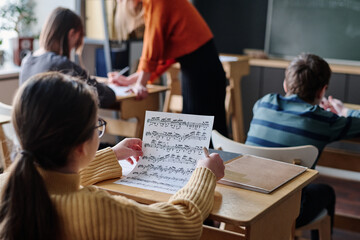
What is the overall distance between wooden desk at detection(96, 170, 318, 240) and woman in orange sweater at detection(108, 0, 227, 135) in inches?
56.6

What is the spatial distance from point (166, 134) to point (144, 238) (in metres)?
0.39

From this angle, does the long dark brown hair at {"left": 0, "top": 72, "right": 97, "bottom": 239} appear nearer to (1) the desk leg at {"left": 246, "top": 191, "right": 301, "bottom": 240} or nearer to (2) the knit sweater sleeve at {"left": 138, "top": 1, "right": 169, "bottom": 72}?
(1) the desk leg at {"left": 246, "top": 191, "right": 301, "bottom": 240}

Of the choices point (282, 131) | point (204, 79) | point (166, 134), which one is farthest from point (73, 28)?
point (166, 134)

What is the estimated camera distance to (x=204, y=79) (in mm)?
2820

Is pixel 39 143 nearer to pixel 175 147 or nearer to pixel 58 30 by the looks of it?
pixel 175 147

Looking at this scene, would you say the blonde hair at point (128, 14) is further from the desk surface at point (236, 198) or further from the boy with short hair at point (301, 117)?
the desk surface at point (236, 198)

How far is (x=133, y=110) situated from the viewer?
2.91 meters

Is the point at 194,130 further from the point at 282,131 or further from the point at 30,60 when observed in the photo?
the point at 30,60

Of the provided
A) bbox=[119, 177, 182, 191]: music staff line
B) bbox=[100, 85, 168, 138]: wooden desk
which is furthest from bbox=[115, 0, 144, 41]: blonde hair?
bbox=[119, 177, 182, 191]: music staff line

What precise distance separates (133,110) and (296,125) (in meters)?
1.14

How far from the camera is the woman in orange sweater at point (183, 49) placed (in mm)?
2721

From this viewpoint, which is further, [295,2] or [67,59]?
[295,2]

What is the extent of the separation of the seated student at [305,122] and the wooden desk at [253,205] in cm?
59

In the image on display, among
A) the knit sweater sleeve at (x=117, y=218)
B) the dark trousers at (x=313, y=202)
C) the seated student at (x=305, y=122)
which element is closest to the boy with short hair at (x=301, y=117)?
the seated student at (x=305, y=122)
